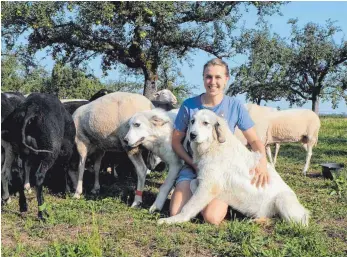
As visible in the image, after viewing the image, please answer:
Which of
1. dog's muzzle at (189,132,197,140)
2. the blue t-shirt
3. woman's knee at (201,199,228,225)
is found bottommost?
woman's knee at (201,199,228,225)

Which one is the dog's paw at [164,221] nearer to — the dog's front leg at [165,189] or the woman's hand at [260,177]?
the dog's front leg at [165,189]

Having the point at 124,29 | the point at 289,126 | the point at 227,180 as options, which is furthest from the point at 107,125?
the point at 124,29

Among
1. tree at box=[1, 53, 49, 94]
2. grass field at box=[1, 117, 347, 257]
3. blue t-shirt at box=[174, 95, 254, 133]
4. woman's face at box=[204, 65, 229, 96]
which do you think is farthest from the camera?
tree at box=[1, 53, 49, 94]

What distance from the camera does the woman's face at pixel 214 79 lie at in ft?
18.6

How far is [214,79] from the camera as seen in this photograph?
5.66 m

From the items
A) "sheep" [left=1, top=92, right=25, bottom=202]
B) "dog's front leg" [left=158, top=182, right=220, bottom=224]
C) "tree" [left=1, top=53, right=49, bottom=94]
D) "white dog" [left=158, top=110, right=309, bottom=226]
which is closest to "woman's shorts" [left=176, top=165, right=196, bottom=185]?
"white dog" [left=158, top=110, right=309, bottom=226]

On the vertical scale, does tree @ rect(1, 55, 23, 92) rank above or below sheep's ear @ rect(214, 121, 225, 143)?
above

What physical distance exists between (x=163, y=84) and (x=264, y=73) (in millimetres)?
9653

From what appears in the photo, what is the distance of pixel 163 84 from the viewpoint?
25578mm

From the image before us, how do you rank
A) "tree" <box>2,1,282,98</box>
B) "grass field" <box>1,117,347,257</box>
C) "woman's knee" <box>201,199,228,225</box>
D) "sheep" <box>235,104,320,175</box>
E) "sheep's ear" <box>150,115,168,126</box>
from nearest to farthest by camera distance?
"grass field" <box>1,117,347,257</box> → "woman's knee" <box>201,199,228,225</box> → "sheep's ear" <box>150,115,168,126</box> → "sheep" <box>235,104,320,175</box> → "tree" <box>2,1,282,98</box>

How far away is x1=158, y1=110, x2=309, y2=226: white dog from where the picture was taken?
211 inches

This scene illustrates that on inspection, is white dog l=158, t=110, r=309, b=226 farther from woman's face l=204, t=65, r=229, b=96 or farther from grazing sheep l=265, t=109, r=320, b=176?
grazing sheep l=265, t=109, r=320, b=176

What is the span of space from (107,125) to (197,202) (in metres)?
2.27

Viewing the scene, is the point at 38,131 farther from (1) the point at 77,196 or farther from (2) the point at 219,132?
(2) the point at 219,132
